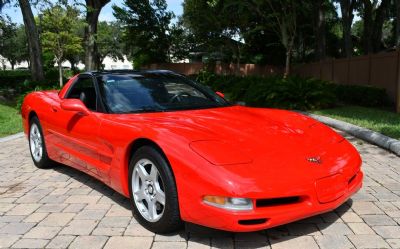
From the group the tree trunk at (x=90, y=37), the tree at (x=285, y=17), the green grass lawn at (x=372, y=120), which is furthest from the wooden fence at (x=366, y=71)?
the tree trunk at (x=90, y=37)

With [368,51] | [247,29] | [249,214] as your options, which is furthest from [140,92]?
[247,29]

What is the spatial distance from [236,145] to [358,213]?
4.68ft

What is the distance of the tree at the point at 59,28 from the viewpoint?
27.5 metres

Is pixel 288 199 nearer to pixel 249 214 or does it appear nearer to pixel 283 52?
pixel 249 214

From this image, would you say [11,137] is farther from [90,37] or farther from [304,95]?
[90,37]

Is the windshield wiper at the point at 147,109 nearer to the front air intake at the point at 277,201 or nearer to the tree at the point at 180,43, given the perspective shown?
the front air intake at the point at 277,201

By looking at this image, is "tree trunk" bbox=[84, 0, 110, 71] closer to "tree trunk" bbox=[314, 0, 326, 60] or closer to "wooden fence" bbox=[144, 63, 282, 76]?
"tree trunk" bbox=[314, 0, 326, 60]

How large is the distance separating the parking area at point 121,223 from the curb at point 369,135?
1.31 metres

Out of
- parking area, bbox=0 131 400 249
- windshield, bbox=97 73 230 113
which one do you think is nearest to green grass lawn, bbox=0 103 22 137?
parking area, bbox=0 131 400 249

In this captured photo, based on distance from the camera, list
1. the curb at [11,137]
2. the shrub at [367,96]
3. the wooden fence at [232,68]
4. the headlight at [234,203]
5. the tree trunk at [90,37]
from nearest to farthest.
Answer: the headlight at [234,203] → the curb at [11,137] → the shrub at [367,96] → the tree trunk at [90,37] → the wooden fence at [232,68]

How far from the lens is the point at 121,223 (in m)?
3.72

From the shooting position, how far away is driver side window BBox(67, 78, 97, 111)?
4.59m

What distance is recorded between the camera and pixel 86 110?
4.33 meters

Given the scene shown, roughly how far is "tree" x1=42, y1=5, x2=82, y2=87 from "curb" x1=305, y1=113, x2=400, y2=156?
2105 cm
